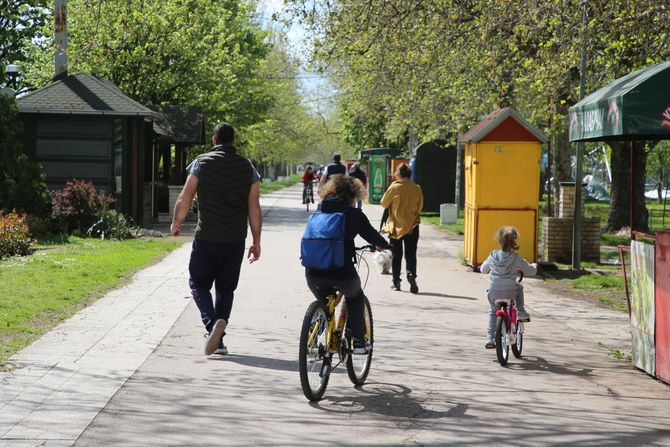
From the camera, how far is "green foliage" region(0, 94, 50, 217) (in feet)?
70.8

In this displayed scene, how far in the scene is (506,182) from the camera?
16875mm

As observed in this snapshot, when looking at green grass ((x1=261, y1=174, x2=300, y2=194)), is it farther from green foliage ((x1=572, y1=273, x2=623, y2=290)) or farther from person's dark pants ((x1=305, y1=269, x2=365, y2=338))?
person's dark pants ((x1=305, y1=269, x2=365, y2=338))

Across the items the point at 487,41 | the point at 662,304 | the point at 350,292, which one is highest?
the point at 487,41

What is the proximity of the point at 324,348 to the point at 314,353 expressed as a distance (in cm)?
19

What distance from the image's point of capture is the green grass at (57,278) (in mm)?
10242

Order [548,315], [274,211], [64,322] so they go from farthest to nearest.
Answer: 1. [274,211]
2. [548,315]
3. [64,322]

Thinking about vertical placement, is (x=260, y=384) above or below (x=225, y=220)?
below

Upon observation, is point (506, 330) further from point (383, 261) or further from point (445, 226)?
point (445, 226)

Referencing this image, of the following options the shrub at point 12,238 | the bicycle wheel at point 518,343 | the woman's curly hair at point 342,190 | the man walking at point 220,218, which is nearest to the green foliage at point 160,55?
the shrub at point 12,238

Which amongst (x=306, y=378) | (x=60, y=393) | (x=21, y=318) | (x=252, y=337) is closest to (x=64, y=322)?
(x=21, y=318)

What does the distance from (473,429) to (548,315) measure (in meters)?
5.88

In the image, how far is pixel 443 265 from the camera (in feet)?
59.6

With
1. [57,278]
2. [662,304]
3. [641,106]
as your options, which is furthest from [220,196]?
[57,278]

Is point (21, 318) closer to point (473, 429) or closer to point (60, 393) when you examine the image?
point (60, 393)
